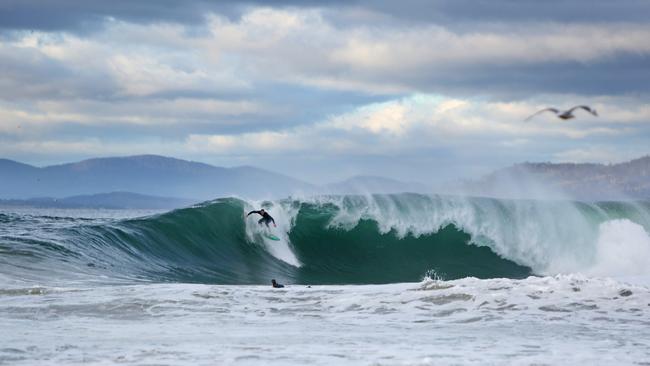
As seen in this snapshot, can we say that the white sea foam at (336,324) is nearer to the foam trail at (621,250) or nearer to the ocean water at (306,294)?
the ocean water at (306,294)

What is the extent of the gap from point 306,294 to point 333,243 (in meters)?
13.9

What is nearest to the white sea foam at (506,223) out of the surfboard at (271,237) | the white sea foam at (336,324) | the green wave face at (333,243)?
the green wave face at (333,243)

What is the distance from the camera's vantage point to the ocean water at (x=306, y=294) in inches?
415

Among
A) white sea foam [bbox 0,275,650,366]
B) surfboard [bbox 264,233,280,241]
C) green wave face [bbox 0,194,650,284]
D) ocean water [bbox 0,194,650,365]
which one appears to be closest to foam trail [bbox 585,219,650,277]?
ocean water [bbox 0,194,650,365]

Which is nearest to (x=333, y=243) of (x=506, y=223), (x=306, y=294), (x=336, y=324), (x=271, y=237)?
(x=271, y=237)

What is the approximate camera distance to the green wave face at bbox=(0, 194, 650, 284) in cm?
2139

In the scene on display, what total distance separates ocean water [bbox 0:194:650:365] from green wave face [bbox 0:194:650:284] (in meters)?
0.08

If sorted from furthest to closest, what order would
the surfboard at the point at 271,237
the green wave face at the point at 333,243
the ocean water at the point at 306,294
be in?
the surfboard at the point at 271,237
the green wave face at the point at 333,243
the ocean water at the point at 306,294

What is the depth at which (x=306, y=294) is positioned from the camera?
1577 cm

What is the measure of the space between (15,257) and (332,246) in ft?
41.9

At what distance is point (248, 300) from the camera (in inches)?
594

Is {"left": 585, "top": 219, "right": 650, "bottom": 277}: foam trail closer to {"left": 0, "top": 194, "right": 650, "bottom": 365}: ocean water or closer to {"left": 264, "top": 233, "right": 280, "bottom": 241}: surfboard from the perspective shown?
{"left": 0, "top": 194, "right": 650, "bottom": 365}: ocean water

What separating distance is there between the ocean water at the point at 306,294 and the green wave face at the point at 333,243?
82mm

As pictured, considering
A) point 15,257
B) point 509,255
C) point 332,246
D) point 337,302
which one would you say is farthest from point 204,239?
point 337,302
